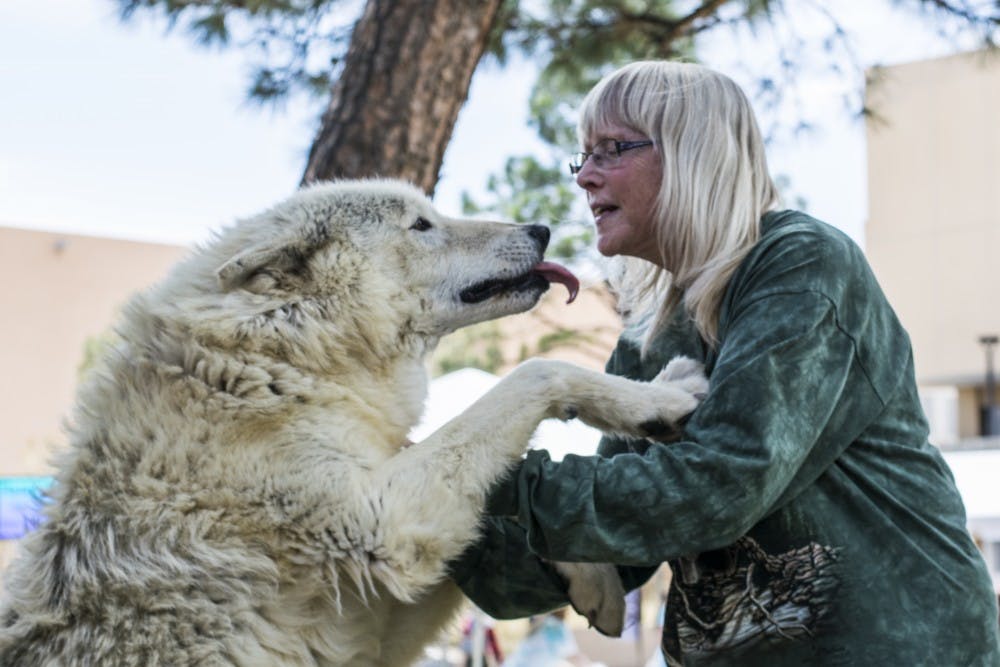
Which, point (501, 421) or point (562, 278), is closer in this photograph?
point (501, 421)

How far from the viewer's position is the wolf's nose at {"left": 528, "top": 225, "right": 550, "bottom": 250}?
3456 mm

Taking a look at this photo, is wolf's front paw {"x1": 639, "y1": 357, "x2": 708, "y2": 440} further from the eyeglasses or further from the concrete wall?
the concrete wall

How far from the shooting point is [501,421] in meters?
2.79

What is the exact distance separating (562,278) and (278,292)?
858mm

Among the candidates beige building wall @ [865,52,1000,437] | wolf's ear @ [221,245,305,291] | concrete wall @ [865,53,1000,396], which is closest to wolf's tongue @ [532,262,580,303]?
wolf's ear @ [221,245,305,291]

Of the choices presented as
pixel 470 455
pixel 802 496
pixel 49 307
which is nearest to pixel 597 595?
pixel 470 455

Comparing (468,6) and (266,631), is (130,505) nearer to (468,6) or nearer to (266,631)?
(266,631)

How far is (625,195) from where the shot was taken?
297 cm

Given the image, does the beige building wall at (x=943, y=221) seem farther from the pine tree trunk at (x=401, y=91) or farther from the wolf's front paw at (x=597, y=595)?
the wolf's front paw at (x=597, y=595)

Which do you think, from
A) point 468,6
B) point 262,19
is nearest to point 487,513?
point 468,6

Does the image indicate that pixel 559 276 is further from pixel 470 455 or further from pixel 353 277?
pixel 470 455

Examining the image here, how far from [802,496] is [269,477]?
48.9 inches

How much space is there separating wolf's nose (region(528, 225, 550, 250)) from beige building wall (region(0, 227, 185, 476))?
26268 millimetres

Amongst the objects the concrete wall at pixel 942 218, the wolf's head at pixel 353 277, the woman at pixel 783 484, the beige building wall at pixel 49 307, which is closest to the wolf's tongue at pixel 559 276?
the wolf's head at pixel 353 277
